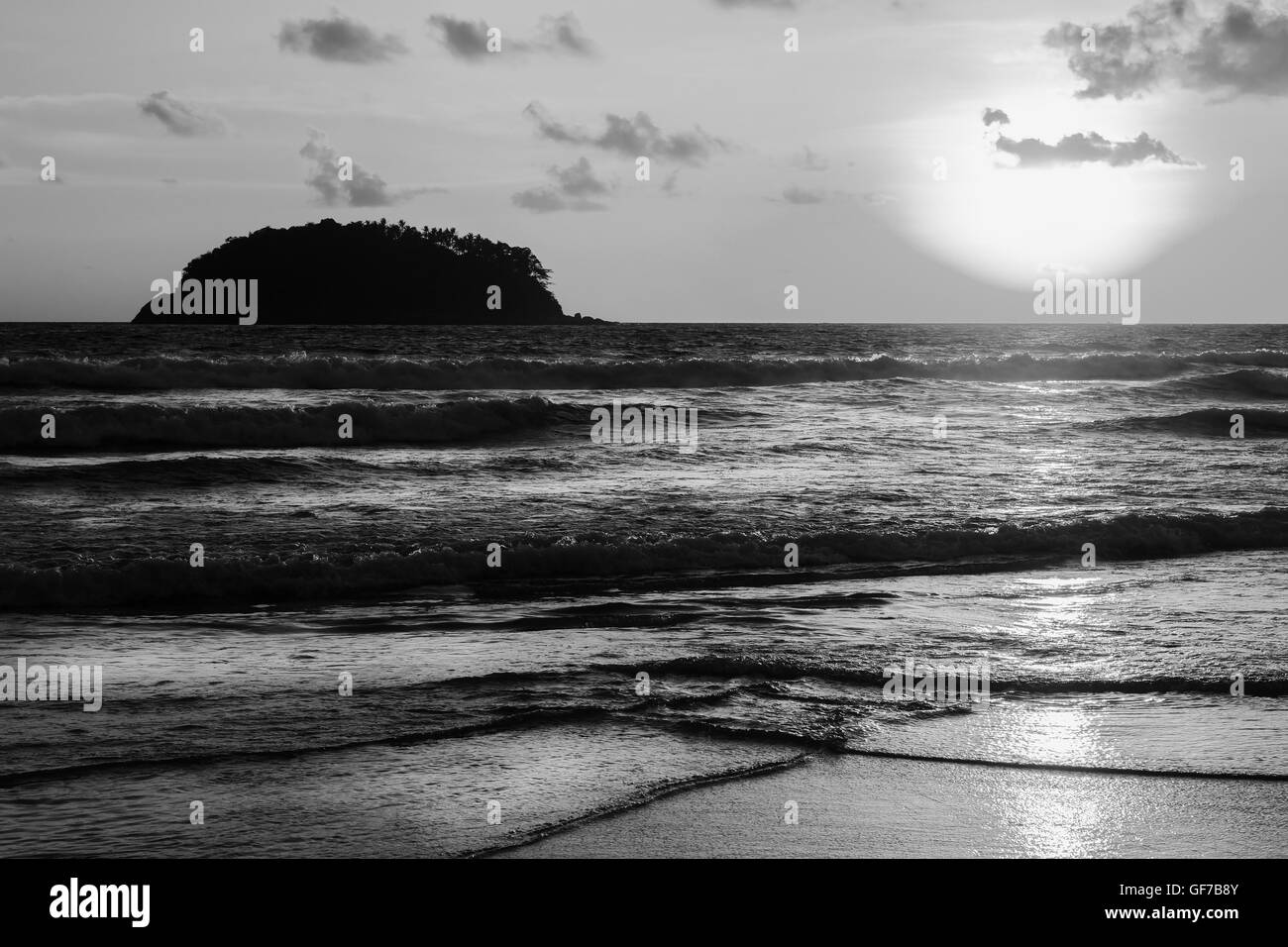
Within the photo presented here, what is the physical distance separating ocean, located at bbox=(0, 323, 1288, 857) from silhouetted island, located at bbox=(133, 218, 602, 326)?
404ft

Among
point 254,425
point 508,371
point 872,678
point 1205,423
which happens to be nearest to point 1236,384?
point 1205,423

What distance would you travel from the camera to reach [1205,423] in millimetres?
26703

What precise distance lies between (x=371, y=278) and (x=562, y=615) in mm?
142794

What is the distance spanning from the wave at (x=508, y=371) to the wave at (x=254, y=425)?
891 centimetres

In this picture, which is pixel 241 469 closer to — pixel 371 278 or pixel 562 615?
pixel 562 615

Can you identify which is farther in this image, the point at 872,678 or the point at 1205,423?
the point at 1205,423

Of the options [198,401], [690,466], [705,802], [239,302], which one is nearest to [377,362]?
[198,401]

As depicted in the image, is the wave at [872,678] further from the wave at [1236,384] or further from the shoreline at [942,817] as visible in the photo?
the wave at [1236,384]

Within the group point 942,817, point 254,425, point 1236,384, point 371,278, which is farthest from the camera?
point 371,278

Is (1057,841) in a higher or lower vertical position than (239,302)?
lower

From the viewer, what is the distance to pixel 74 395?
27.6 metres

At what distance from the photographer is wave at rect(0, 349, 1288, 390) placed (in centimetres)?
3083
